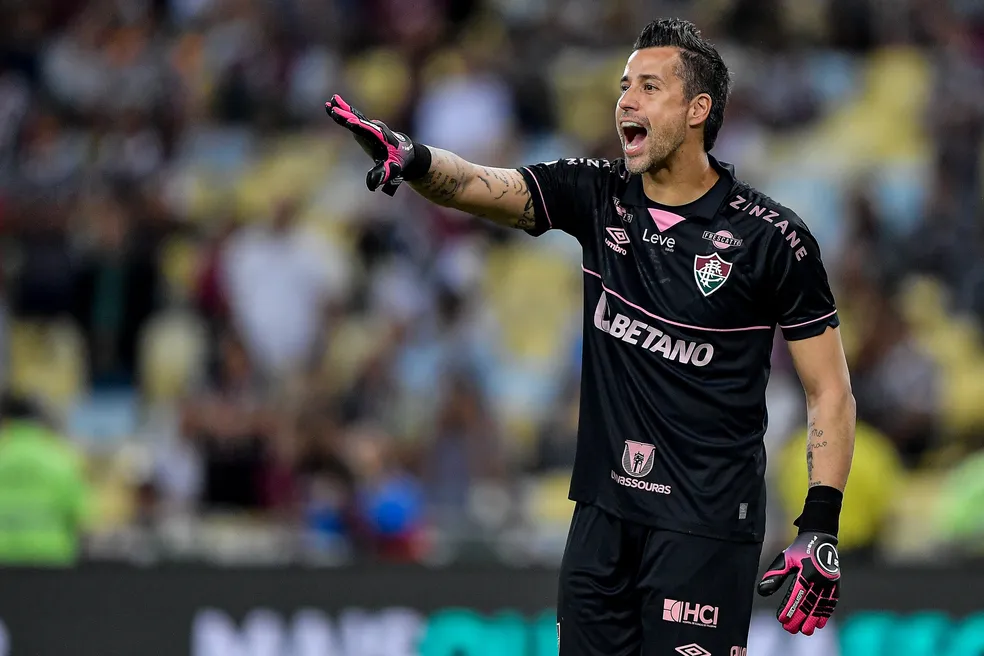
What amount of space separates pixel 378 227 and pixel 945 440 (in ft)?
14.3

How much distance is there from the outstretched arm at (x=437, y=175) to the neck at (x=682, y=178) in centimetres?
43

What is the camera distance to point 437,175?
197 inches

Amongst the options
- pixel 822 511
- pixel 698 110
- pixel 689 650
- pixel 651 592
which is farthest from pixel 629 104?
pixel 689 650

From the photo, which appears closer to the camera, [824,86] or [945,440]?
[945,440]

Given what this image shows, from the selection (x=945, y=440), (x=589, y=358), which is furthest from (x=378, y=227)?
(x=589, y=358)

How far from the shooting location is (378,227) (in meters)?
11.8

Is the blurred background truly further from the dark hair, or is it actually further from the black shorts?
the dark hair

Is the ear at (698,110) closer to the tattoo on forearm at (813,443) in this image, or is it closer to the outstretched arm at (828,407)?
the outstretched arm at (828,407)

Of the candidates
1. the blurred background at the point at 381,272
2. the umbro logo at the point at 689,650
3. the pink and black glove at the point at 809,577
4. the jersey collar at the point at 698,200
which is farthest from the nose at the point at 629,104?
the blurred background at the point at 381,272

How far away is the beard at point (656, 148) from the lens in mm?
4859

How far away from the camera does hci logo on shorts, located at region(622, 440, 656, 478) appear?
4.88 m

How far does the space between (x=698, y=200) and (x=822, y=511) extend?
1.04 metres

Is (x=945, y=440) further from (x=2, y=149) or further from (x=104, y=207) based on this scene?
(x=2, y=149)

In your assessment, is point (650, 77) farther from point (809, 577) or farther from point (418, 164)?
point (809, 577)
